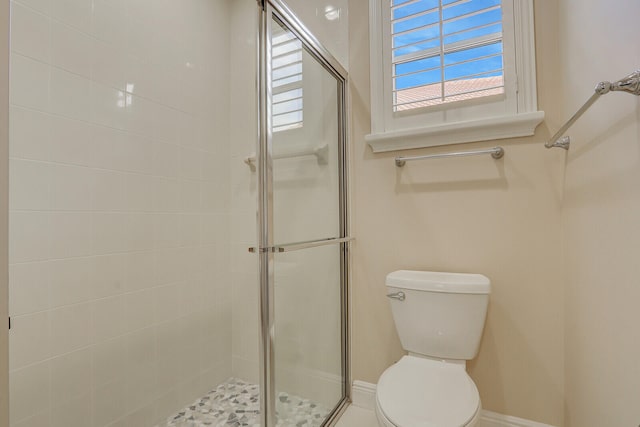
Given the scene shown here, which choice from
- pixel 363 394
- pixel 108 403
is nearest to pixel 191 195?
pixel 108 403

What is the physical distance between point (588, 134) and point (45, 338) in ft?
6.92

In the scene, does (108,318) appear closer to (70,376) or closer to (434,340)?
(70,376)

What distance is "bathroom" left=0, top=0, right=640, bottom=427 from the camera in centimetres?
89

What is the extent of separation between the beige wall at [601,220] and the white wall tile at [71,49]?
6.12ft

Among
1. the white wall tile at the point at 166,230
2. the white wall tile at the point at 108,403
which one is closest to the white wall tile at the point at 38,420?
the white wall tile at the point at 108,403

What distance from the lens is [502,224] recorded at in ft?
4.86

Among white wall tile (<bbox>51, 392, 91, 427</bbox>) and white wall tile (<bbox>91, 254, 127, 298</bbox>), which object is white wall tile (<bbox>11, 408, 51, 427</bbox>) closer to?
white wall tile (<bbox>51, 392, 91, 427</bbox>)

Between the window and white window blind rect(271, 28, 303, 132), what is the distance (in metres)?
0.49

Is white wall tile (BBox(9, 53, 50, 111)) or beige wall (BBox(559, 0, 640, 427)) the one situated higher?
white wall tile (BBox(9, 53, 50, 111))

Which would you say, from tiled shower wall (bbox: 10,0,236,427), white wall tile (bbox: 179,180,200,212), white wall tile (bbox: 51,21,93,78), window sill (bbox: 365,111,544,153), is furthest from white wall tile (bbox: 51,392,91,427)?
window sill (bbox: 365,111,544,153)

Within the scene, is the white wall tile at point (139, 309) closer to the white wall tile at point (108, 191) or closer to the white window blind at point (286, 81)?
the white wall tile at point (108, 191)

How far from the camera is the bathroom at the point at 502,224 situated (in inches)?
35.2

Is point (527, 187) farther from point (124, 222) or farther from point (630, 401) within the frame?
point (124, 222)

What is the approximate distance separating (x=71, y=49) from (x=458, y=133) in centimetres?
172
